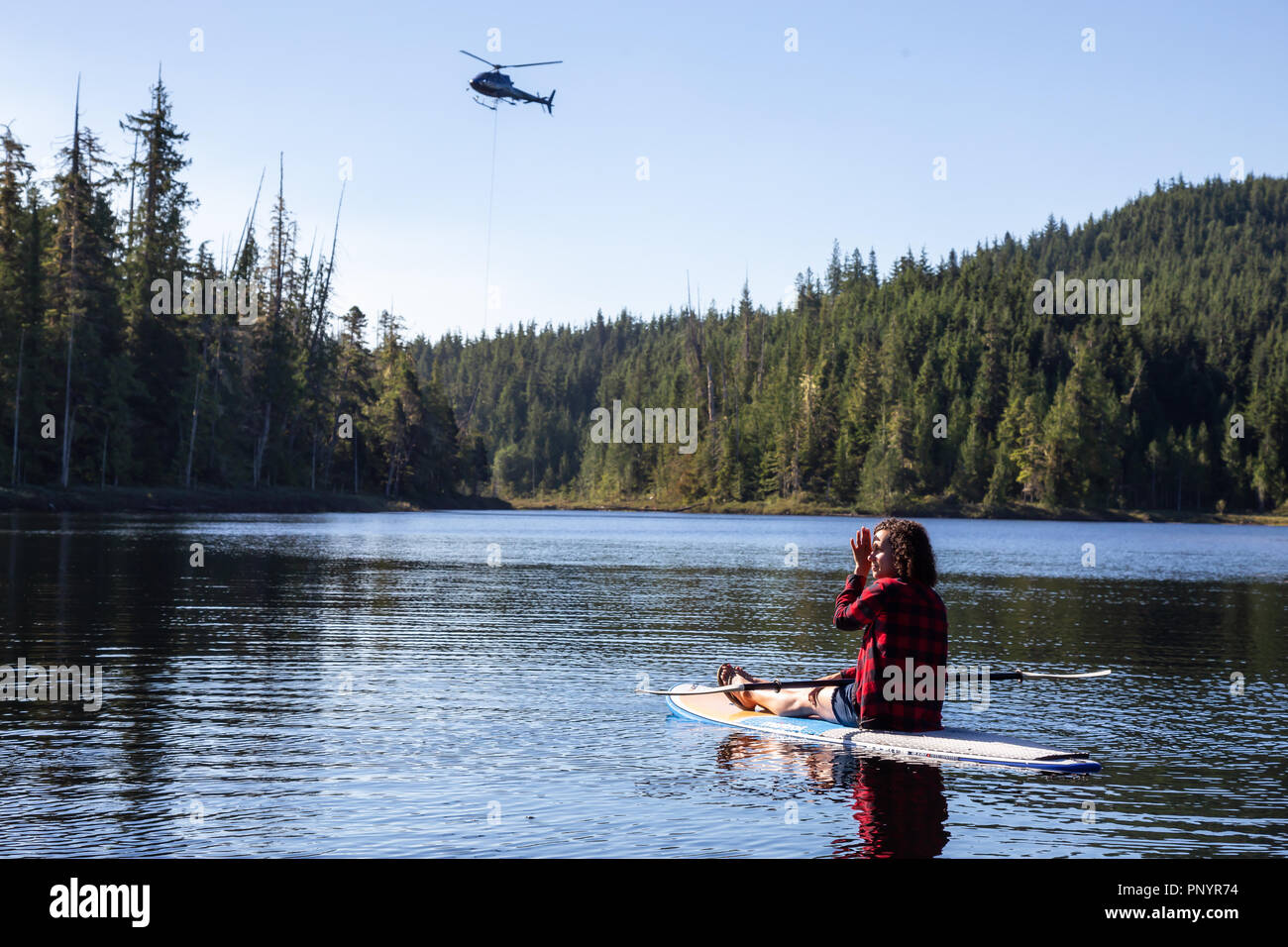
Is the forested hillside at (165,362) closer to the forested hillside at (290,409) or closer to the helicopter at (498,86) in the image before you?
the forested hillside at (290,409)

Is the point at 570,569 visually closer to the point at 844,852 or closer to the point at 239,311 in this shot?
the point at 844,852

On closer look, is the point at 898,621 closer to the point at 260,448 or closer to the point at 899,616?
the point at 899,616

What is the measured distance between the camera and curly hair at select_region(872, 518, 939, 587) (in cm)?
1256

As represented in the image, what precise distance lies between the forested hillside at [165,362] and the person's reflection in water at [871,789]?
75.2 meters

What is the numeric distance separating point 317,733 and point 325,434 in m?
130

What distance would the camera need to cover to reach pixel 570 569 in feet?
167

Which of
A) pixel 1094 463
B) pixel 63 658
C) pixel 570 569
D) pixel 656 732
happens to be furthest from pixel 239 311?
pixel 1094 463

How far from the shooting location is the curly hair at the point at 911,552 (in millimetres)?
12562

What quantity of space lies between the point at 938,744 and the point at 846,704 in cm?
137

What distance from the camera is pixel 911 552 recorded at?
A: 12539 mm

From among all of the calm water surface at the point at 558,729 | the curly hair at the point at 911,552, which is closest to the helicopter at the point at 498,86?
the calm water surface at the point at 558,729

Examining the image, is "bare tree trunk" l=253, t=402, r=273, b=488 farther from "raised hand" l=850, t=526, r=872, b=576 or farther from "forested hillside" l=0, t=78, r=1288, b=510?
"raised hand" l=850, t=526, r=872, b=576

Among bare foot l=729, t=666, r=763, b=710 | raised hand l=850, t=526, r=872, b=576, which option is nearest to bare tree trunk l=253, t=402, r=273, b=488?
bare foot l=729, t=666, r=763, b=710
